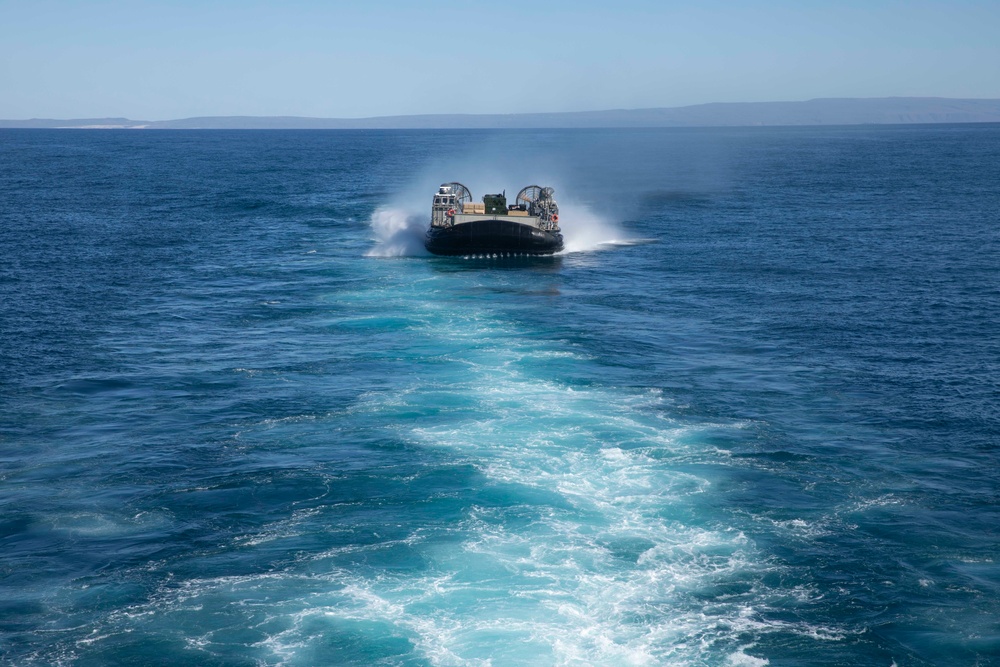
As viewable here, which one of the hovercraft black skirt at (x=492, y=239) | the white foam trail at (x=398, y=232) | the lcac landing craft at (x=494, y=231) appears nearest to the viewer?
the hovercraft black skirt at (x=492, y=239)

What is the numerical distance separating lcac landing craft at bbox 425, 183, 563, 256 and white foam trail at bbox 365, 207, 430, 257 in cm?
495

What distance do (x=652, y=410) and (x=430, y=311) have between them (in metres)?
22.5

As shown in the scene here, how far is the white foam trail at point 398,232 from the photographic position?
81938 millimetres

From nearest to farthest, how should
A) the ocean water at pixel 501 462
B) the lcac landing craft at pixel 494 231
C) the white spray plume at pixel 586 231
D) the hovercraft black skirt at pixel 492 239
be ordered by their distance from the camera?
1. the ocean water at pixel 501 462
2. the hovercraft black skirt at pixel 492 239
3. the lcac landing craft at pixel 494 231
4. the white spray plume at pixel 586 231

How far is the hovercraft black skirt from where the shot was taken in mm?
74562

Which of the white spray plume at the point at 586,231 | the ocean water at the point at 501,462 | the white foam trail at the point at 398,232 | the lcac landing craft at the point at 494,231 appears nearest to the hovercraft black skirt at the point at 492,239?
the lcac landing craft at the point at 494,231

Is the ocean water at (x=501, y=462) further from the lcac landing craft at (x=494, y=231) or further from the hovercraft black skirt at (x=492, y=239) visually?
the lcac landing craft at (x=494, y=231)

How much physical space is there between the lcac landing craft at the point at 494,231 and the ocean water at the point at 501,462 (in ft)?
6.70

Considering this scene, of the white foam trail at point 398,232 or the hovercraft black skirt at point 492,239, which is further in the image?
the white foam trail at point 398,232

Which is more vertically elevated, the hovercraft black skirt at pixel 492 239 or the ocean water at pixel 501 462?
the hovercraft black skirt at pixel 492 239

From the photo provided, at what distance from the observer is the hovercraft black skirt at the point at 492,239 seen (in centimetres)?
7456

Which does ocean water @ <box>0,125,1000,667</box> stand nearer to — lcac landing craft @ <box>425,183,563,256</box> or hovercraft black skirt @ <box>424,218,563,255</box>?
hovercraft black skirt @ <box>424,218,563,255</box>

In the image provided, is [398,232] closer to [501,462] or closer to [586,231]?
[586,231]

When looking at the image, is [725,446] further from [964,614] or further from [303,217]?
[303,217]
